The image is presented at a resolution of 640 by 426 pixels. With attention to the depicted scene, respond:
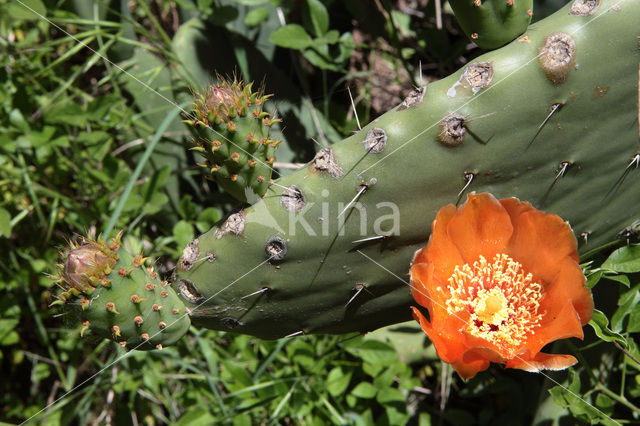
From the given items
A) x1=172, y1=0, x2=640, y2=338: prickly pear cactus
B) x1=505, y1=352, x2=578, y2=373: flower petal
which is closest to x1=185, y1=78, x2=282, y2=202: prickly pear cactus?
x1=172, y1=0, x2=640, y2=338: prickly pear cactus

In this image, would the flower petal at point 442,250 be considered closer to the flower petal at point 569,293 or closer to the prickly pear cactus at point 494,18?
the flower petal at point 569,293

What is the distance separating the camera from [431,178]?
4.06 ft

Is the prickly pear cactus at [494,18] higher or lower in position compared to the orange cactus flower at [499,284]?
higher

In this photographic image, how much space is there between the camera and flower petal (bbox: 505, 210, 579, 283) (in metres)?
1.20

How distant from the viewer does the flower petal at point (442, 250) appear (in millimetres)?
1181

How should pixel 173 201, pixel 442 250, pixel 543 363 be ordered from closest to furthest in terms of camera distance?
pixel 543 363, pixel 442 250, pixel 173 201

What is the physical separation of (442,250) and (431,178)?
0.48ft

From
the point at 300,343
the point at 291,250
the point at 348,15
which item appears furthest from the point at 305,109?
the point at 291,250

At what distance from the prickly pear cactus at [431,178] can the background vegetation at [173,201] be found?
17.2 inches

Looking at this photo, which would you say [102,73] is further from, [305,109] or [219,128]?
[219,128]

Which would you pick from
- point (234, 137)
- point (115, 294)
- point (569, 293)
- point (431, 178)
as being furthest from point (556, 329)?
point (115, 294)

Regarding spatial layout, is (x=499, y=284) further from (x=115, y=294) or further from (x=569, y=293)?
(x=115, y=294)

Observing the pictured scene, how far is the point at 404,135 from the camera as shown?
1.21 m

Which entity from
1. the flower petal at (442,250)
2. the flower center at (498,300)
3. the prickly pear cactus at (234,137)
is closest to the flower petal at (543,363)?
the flower center at (498,300)
